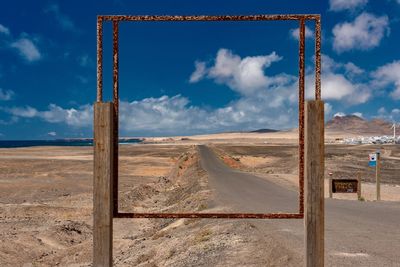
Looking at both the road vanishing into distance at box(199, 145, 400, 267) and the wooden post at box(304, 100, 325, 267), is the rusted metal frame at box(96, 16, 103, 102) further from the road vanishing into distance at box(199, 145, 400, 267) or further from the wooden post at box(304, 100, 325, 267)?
the road vanishing into distance at box(199, 145, 400, 267)

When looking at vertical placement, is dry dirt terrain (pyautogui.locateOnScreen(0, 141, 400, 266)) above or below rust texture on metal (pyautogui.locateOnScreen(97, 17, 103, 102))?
below

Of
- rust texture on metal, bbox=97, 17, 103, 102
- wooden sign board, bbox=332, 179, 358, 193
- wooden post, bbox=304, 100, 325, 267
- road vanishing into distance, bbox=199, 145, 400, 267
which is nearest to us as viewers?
wooden post, bbox=304, 100, 325, 267

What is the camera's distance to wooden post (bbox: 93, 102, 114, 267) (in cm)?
512

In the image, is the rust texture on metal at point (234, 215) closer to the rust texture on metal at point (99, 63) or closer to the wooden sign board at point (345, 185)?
the rust texture on metal at point (99, 63)

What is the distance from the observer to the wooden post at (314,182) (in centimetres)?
507

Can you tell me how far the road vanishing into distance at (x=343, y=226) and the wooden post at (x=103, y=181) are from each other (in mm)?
5338

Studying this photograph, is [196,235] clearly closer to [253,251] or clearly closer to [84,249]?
[253,251]

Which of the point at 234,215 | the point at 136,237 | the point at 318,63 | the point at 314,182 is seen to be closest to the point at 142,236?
the point at 136,237

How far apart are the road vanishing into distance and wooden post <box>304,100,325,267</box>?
13.9 ft

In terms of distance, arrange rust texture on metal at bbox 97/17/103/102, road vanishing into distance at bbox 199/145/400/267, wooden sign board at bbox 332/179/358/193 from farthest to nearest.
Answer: wooden sign board at bbox 332/179/358/193, road vanishing into distance at bbox 199/145/400/267, rust texture on metal at bbox 97/17/103/102

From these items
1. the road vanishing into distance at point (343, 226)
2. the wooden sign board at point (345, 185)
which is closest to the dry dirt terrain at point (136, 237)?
the road vanishing into distance at point (343, 226)

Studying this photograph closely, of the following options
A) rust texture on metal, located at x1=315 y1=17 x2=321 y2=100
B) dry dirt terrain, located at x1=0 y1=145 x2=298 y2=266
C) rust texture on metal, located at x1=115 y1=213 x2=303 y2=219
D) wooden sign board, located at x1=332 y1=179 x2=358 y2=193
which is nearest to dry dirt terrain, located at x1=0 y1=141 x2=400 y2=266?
dry dirt terrain, located at x1=0 y1=145 x2=298 y2=266

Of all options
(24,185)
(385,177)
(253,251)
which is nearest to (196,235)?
(253,251)

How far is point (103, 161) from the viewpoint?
516 cm
